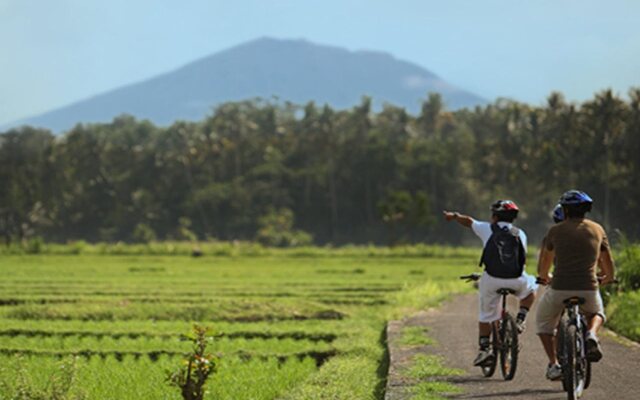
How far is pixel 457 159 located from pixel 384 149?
5.82 meters

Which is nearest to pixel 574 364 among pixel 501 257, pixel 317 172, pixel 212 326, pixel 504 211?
pixel 501 257

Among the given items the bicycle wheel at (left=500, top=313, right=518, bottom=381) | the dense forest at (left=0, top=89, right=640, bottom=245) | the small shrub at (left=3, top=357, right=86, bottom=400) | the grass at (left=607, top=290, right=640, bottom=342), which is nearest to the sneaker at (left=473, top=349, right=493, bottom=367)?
the bicycle wheel at (left=500, top=313, right=518, bottom=381)

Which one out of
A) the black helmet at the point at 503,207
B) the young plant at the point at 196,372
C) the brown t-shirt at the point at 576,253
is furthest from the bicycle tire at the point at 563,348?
the young plant at the point at 196,372

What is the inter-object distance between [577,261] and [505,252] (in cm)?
138

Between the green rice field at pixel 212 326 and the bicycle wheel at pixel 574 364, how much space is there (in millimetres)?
2235

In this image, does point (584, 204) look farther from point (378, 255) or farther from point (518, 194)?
point (518, 194)

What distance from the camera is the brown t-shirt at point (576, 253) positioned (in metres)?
8.29

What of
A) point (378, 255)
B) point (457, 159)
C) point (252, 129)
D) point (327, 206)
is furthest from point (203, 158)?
point (378, 255)

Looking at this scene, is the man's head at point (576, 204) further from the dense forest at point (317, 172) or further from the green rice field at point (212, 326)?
the dense forest at point (317, 172)

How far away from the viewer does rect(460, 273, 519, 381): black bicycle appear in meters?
9.64

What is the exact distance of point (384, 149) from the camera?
76.1 m

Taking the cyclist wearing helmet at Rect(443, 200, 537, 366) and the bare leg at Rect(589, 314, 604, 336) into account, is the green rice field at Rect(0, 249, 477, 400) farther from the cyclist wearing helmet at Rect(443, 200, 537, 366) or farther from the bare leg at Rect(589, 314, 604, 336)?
the bare leg at Rect(589, 314, 604, 336)

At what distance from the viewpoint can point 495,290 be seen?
974cm

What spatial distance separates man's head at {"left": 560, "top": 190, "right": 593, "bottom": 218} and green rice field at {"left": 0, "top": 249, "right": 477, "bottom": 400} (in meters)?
2.72
